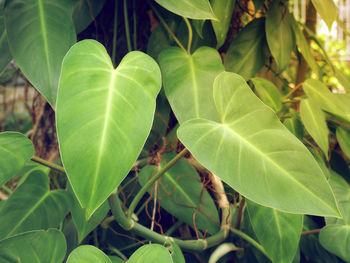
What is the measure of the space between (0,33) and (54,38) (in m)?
0.21

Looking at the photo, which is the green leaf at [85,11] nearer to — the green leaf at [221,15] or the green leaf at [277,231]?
the green leaf at [221,15]

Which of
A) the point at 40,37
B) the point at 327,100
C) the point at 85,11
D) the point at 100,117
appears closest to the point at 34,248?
the point at 100,117

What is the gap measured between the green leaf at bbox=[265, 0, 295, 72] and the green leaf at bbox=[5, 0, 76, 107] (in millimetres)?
531

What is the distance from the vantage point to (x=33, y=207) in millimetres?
798

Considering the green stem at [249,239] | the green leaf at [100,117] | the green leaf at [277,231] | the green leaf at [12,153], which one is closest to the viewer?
the green leaf at [100,117]

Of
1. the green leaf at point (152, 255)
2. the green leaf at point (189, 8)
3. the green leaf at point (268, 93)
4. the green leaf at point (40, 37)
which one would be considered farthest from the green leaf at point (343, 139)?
the green leaf at point (40, 37)

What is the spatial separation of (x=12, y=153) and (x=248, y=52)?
663 mm

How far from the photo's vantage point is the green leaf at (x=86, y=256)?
56cm

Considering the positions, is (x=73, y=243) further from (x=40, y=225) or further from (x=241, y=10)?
(x=241, y=10)

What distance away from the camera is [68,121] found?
52 cm

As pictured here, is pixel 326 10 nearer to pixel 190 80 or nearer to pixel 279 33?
pixel 279 33

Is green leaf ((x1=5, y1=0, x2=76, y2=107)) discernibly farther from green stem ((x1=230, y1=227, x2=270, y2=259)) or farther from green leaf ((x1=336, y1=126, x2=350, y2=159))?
green leaf ((x1=336, y1=126, x2=350, y2=159))

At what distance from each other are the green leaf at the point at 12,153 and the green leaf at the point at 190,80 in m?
0.29

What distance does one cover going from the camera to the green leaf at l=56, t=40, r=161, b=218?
48 cm
